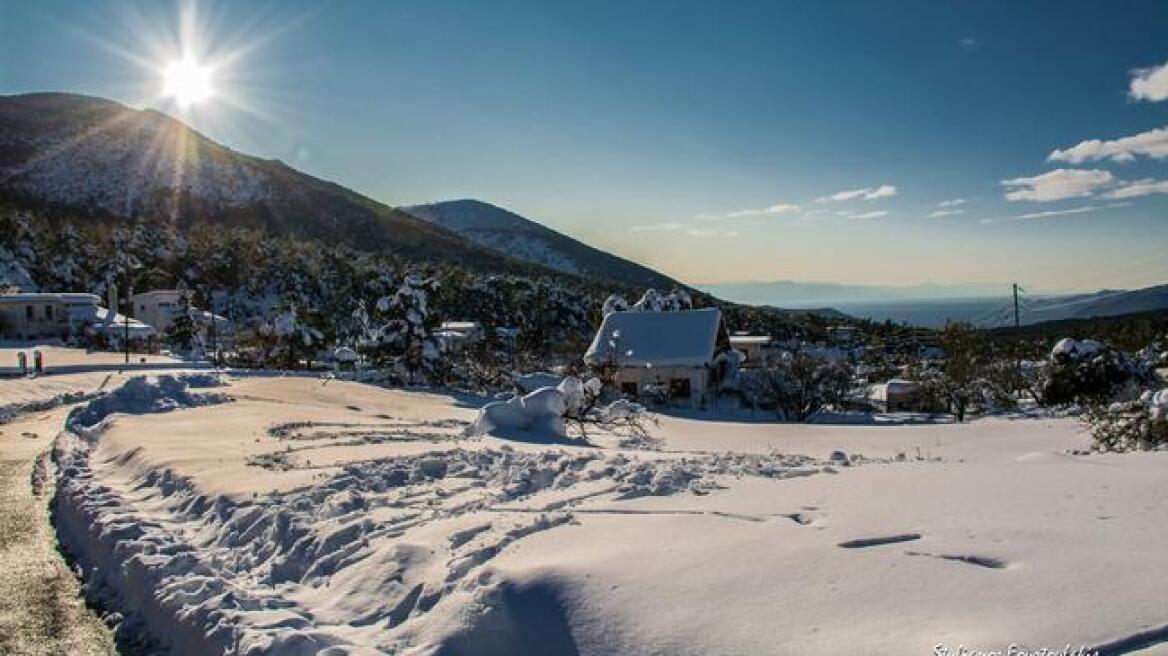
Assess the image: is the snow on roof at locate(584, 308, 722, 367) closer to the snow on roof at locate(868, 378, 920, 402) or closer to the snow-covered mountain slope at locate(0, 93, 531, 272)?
the snow on roof at locate(868, 378, 920, 402)

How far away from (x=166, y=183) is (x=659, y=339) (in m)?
135

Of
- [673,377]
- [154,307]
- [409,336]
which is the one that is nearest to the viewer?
[409,336]

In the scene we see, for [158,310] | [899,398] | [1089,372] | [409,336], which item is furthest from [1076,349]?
[158,310]

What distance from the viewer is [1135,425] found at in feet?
47.1

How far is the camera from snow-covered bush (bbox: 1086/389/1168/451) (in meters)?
13.0

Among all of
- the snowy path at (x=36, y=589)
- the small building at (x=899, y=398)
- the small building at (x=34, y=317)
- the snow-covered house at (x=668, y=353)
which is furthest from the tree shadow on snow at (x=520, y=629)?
the small building at (x=34, y=317)

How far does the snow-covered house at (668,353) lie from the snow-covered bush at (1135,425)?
73.9ft

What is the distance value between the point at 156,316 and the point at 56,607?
6533 centimetres

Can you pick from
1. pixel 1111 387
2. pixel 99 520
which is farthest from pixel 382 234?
pixel 99 520

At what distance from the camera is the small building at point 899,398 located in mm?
40406

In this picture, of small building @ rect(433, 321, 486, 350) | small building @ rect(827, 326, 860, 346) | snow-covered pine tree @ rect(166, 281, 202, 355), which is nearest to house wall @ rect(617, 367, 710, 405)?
small building @ rect(433, 321, 486, 350)

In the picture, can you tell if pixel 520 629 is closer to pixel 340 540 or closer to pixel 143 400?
pixel 340 540

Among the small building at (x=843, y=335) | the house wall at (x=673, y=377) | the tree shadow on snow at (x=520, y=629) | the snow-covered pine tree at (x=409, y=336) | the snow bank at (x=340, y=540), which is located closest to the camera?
the tree shadow on snow at (x=520, y=629)

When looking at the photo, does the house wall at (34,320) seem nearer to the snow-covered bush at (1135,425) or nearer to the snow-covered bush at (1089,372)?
the snow-covered bush at (1135,425)
